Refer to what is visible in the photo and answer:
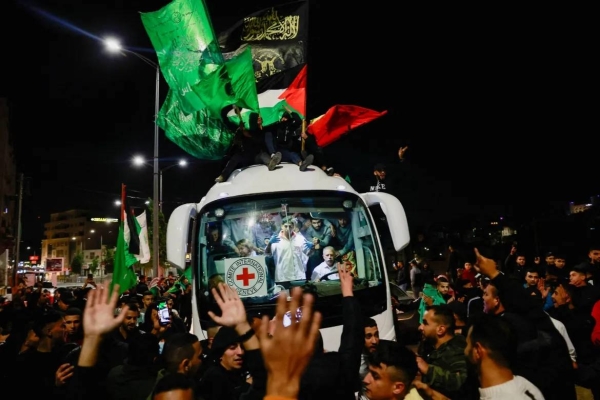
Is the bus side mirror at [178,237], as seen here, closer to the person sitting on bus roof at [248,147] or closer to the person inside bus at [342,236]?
the person sitting on bus roof at [248,147]

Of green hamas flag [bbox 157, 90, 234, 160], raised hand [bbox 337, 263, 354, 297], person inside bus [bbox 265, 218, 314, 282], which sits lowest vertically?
raised hand [bbox 337, 263, 354, 297]

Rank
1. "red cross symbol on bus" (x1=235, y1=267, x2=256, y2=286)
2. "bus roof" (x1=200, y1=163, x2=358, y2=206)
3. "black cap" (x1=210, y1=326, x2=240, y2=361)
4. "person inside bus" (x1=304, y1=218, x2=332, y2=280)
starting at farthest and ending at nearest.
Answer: "bus roof" (x1=200, y1=163, x2=358, y2=206)
"person inside bus" (x1=304, y1=218, x2=332, y2=280)
"red cross symbol on bus" (x1=235, y1=267, x2=256, y2=286)
"black cap" (x1=210, y1=326, x2=240, y2=361)

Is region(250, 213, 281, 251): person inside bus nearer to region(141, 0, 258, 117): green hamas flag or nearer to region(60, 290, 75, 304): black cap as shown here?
region(141, 0, 258, 117): green hamas flag

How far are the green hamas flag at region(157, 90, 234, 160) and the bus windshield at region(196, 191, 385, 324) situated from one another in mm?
2679

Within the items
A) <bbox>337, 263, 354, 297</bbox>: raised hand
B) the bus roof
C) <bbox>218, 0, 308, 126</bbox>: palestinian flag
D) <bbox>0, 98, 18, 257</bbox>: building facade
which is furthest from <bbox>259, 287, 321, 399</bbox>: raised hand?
<bbox>0, 98, 18, 257</bbox>: building facade

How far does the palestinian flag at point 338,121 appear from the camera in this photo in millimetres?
9680

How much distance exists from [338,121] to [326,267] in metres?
4.12

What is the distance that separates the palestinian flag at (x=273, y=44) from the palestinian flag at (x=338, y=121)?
0.84 m

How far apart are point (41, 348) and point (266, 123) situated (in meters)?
5.29

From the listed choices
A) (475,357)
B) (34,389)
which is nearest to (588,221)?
(475,357)

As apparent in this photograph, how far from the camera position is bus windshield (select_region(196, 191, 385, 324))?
621 centimetres

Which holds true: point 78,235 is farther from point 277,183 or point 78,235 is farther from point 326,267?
point 326,267

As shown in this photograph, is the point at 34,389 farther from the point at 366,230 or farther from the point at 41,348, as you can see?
the point at 366,230

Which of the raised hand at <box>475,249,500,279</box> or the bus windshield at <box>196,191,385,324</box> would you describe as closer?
the raised hand at <box>475,249,500,279</box>
